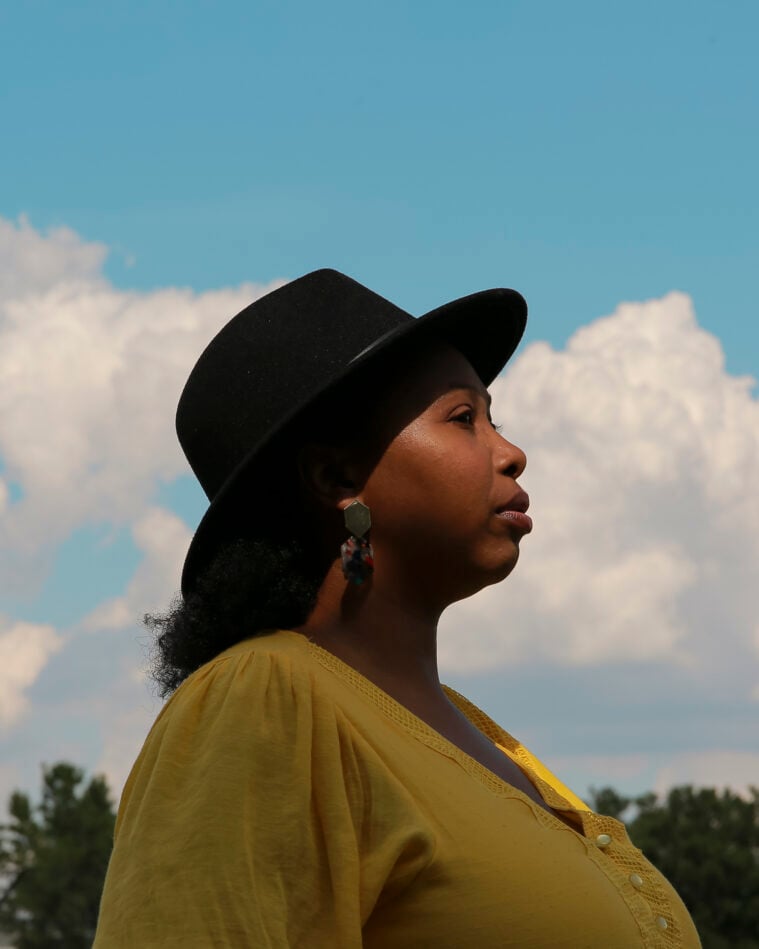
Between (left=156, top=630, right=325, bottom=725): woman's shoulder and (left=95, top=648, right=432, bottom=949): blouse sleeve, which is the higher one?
(left=156, top=630, right=325, bottom=725): woman's shoulder

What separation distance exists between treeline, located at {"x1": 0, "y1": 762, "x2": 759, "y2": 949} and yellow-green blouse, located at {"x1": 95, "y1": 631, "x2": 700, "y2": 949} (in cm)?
3692

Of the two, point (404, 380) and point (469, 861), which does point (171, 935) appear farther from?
point (404, 380)

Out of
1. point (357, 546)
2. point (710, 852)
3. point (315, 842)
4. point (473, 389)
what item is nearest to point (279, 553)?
point (357, 546)

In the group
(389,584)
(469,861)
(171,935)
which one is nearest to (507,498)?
(389,584)

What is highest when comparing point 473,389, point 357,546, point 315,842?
point 473,389

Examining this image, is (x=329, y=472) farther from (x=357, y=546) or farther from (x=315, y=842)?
(x=315, y=842)

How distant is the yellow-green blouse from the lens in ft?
8.49

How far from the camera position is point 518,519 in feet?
10.6

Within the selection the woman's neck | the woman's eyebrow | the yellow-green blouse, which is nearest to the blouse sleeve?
the yellow-green blouse

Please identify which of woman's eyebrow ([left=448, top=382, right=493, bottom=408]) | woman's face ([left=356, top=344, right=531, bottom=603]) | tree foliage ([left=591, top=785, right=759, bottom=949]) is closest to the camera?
woman's face ([left=356, top=344, right=531, bottom=603])

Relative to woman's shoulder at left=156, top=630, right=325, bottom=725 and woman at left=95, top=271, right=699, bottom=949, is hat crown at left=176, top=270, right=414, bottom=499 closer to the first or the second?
woman at left=95, top=271, right=699, bottom=949

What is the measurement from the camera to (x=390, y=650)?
10.7 feet

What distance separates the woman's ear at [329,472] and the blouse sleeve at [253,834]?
57 cm

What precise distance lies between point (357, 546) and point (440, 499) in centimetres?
22
